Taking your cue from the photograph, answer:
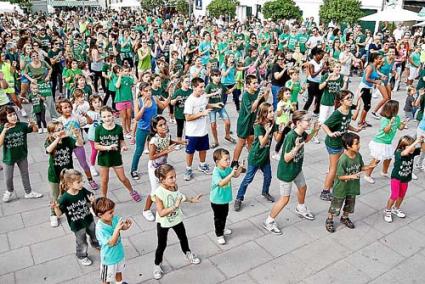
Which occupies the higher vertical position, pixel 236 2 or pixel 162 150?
pixel 236 2

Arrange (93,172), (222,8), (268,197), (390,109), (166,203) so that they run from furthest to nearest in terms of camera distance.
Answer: (222,8) → (93,172) → (268,197) → (390,109) → (166,203)

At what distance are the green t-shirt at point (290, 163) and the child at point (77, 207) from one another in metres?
Result: 2.40

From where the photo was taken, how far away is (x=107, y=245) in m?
3.94

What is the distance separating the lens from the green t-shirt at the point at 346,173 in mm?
5119

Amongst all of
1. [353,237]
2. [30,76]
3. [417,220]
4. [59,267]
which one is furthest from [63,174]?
[30,76]

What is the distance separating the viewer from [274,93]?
9.95 metres

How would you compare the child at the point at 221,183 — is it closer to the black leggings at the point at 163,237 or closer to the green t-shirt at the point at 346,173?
the black leggings at the point at 163,237

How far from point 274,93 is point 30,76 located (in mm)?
5851

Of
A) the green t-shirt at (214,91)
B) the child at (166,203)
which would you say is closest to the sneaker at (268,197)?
the child at (166,203)

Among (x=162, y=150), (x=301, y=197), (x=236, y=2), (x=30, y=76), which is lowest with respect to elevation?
(x=301, y=197)

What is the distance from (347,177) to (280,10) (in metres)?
22.6

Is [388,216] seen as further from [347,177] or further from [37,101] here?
[37,101]

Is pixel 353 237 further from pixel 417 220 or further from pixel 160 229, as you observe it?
pixel 160 229

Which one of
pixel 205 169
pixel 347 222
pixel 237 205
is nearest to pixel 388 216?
pixel 347 222
